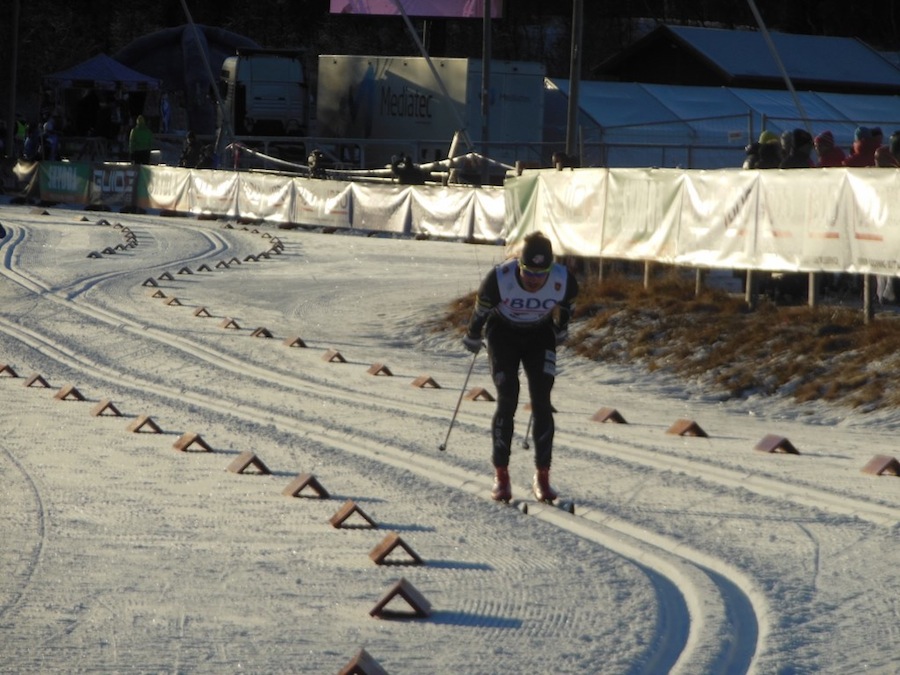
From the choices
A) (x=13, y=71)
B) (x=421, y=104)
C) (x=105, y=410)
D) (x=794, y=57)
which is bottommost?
(x=105, y=410)

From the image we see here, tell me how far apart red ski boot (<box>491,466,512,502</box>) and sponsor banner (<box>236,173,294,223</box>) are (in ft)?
79.0

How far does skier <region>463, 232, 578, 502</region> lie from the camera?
9867mm

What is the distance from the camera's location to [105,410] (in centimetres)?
1366

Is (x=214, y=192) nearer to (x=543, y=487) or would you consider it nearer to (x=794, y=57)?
(x=794, y=57)

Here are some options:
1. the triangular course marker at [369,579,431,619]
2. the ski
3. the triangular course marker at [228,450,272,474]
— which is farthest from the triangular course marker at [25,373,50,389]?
the triangular course marker at [369,579,431,619]

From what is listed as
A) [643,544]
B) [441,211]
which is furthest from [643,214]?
[441,211]

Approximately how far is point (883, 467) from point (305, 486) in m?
3.75

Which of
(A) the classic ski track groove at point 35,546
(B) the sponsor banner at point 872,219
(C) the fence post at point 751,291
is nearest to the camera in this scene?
(A) the classic ski track groove at point 35,546

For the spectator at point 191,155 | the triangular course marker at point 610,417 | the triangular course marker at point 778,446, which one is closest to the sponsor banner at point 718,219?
the triangular course marker at point 610,417

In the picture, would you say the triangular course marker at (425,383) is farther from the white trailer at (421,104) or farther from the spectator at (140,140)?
the spectator at (140,140)

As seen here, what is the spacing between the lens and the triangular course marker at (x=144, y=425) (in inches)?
500

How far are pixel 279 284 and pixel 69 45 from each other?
53420 mm

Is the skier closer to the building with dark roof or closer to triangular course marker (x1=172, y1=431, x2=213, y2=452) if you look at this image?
triangular course marker (x1=172, y1=431, x2=213, y2=452)

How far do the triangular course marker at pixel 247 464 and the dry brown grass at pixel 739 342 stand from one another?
5492 mm
